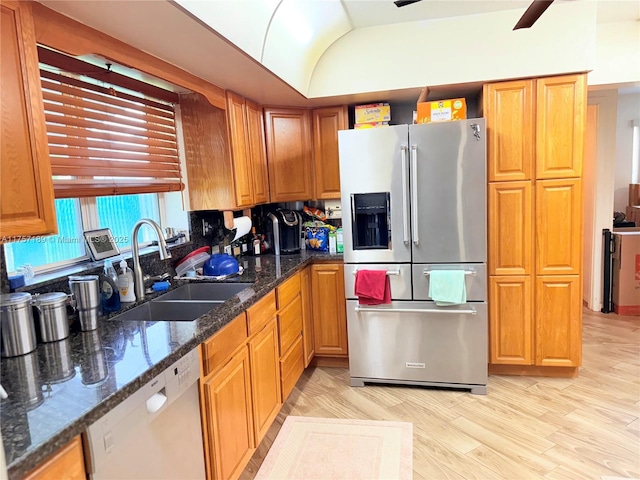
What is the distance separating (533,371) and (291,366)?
1.73m

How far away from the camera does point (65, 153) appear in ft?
6.00

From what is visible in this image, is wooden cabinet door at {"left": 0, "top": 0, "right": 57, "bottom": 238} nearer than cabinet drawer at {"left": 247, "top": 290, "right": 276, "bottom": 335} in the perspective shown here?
Yes

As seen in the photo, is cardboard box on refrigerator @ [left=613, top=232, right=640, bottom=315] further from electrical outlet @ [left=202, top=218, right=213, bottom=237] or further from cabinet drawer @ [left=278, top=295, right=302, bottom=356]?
electrical outlet @ [left=202, top=218, right=213, bottom=237]

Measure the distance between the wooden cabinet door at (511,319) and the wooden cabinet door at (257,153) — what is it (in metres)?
1.75

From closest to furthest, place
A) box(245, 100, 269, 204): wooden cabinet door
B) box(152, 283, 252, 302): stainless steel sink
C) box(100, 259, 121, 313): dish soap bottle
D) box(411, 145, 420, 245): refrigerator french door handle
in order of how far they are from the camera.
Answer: box(100, 259, 121, 313): dish soap bottle, box(152, 283, 252, 302): stainless steel sink, box(411, 145, 420, 245): refrigerator french door handle, box(245, 100, 269, 204): wooden cabinet door

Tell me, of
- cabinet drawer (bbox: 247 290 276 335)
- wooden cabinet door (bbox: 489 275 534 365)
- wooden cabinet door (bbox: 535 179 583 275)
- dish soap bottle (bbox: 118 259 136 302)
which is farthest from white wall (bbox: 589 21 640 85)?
dish soap bottle (bbox: 118 259 136 302)

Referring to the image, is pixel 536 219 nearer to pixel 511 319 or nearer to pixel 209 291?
pixel 511 319

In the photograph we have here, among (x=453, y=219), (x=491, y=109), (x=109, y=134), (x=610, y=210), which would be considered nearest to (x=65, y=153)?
(x=109, y=134)

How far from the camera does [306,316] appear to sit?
3.09m

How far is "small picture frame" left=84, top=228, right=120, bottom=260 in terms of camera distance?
6.89 ft

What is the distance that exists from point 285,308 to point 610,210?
360cm

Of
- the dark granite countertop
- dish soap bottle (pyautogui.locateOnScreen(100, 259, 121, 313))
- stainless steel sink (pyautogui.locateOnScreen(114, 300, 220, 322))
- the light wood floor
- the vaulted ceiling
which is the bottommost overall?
the light wood floor

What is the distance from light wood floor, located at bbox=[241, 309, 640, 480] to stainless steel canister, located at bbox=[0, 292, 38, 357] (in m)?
1.23

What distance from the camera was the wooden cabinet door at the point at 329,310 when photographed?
317 centimetres
